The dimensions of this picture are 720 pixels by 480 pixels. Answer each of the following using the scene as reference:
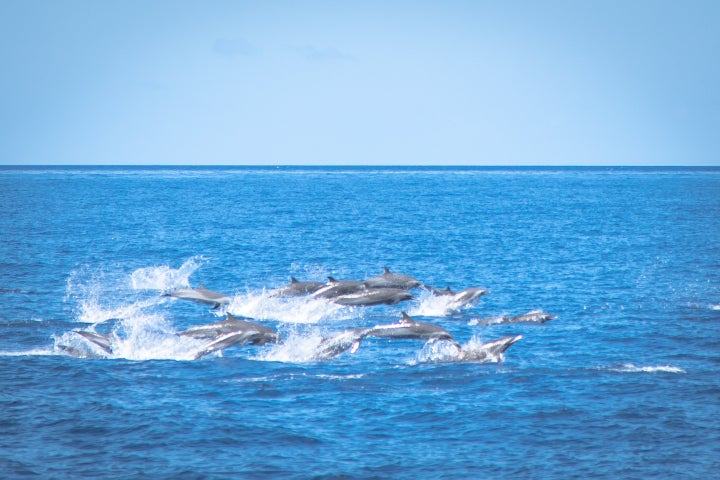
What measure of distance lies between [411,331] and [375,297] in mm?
5336

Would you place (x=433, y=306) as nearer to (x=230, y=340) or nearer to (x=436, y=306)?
(x=436, y=306)

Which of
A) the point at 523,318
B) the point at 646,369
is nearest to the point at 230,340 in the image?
the point at 523,318

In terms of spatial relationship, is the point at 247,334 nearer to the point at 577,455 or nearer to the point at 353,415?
the point at 353,415

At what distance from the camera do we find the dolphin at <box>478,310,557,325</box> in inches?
1390

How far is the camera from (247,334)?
29609mm

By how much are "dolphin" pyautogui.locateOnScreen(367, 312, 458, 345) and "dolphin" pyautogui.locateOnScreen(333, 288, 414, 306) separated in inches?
189

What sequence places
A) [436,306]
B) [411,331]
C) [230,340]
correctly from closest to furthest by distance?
[230,340], [411,331], [436,306]

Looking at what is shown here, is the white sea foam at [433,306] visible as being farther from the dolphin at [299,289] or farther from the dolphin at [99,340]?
the dolphin at [99,340]

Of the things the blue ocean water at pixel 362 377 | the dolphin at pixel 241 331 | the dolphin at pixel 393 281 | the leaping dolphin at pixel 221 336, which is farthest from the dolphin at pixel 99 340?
the dolphin at pixel 393 281

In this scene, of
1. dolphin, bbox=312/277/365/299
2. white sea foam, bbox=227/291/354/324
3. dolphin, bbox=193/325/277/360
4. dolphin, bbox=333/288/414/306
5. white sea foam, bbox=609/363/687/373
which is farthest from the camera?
white sea foam, bbox=227/291/354/324

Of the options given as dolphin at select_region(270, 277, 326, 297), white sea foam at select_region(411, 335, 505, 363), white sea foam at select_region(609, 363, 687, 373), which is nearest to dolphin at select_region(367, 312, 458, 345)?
white sea foam at select_region(411, 335, 505, 363)

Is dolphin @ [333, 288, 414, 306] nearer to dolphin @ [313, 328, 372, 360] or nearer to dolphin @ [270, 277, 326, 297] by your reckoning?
dolphin @ [270, 277, 326, 297]

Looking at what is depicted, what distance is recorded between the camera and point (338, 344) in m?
29.8

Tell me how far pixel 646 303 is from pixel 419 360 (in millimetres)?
15928
